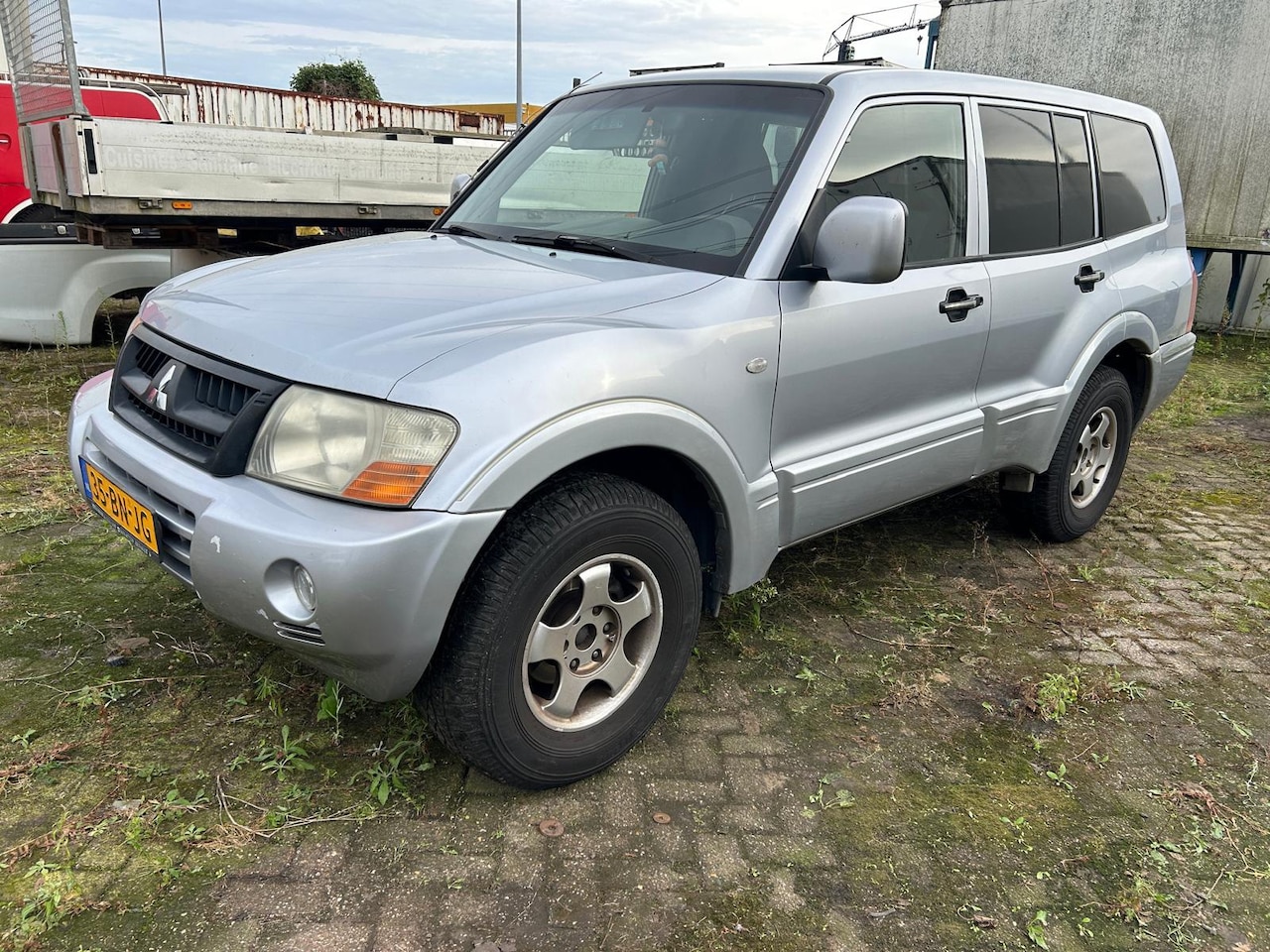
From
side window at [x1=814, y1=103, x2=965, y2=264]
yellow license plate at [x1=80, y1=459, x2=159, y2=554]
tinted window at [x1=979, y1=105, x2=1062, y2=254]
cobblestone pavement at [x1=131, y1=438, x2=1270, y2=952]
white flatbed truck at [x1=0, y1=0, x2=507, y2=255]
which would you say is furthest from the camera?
white flatbed truck at [x1=0, y1=0, x2=507, y2=255]

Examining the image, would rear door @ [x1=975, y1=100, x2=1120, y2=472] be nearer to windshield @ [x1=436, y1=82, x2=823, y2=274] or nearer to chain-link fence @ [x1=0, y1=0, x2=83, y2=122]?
windshield @ [x1=436, y1=82, x2=823, y2=274]

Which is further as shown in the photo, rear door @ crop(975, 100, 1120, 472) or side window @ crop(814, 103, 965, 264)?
rear door @ crop(975, 100, 1120, 472)

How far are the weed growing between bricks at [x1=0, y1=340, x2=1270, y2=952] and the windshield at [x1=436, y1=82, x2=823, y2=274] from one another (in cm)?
144

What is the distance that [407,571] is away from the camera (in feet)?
6.54

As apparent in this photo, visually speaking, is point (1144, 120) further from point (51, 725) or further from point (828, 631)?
point (51, 725)

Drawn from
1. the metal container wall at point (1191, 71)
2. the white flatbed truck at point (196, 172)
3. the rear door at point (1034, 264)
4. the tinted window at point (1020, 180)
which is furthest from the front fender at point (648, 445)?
the metal container wall at point (1191, 71)

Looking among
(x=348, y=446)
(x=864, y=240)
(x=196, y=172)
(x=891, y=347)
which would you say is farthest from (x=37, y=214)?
(x=864, y=240)

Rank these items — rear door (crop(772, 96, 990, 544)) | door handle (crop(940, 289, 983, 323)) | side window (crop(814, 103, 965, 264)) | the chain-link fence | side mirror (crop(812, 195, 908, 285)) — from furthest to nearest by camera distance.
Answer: the chain-link fence → door handle (crop(940, 289, 983, 323)) → side window (crop(814, 103, 965, 264)) → rear door (crop(772, 96, 990, 544)) → side mirror (crop(812, 195, 908, 285))

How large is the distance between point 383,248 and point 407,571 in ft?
4.91

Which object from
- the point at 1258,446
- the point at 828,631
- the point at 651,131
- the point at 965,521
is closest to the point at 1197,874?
the point at 828,631

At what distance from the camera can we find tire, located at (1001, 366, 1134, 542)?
13.4ft

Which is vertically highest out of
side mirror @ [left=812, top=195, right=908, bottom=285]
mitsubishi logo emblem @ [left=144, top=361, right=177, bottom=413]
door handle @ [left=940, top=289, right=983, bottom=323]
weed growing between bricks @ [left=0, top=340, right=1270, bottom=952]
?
side mirror @ [left=812, top=195, right=908, bottom=285]

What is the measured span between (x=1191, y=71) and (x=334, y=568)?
34.8ft

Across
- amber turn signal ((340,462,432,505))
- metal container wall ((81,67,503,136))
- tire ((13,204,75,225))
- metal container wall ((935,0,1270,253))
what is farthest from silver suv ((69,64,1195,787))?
metal container wall ((81,67,503,136))
